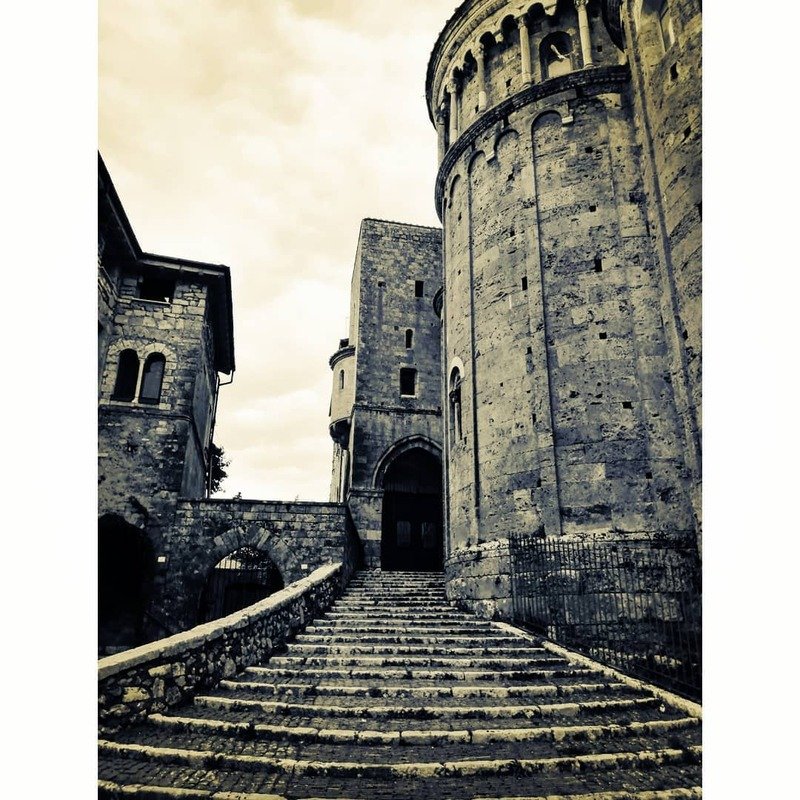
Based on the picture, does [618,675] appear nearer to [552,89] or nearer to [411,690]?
[411,690]

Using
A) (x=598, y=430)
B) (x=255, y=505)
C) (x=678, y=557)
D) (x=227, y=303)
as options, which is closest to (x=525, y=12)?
(x=598, y=430)

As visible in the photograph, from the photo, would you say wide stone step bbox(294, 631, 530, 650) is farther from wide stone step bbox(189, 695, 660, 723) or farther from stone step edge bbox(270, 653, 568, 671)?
wide stone step bbox(189, 695, 660, 723)

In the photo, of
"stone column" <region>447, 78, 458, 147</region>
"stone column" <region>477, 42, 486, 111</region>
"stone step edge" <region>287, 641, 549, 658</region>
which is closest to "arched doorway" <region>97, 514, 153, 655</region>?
"stone step edge" <region>287, 641, 549, 658</region>

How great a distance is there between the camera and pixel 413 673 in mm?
6633

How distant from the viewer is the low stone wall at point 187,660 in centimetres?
494

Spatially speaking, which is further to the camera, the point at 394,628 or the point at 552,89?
the point at 552,89

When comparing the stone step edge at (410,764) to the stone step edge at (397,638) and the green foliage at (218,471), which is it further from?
the green foliage at (218,471)

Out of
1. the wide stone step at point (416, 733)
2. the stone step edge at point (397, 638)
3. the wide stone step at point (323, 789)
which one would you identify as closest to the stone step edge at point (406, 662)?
the stone step edge at point (397, 638)

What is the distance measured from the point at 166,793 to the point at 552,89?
15.3 meters

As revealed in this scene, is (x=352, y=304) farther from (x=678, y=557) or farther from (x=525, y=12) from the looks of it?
(x=678, y=557)

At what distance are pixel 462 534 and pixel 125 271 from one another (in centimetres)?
1311

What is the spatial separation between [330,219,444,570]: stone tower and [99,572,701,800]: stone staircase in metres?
10.9

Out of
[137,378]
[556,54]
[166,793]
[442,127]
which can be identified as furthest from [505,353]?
[137,378]

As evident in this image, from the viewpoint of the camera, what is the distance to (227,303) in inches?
742
